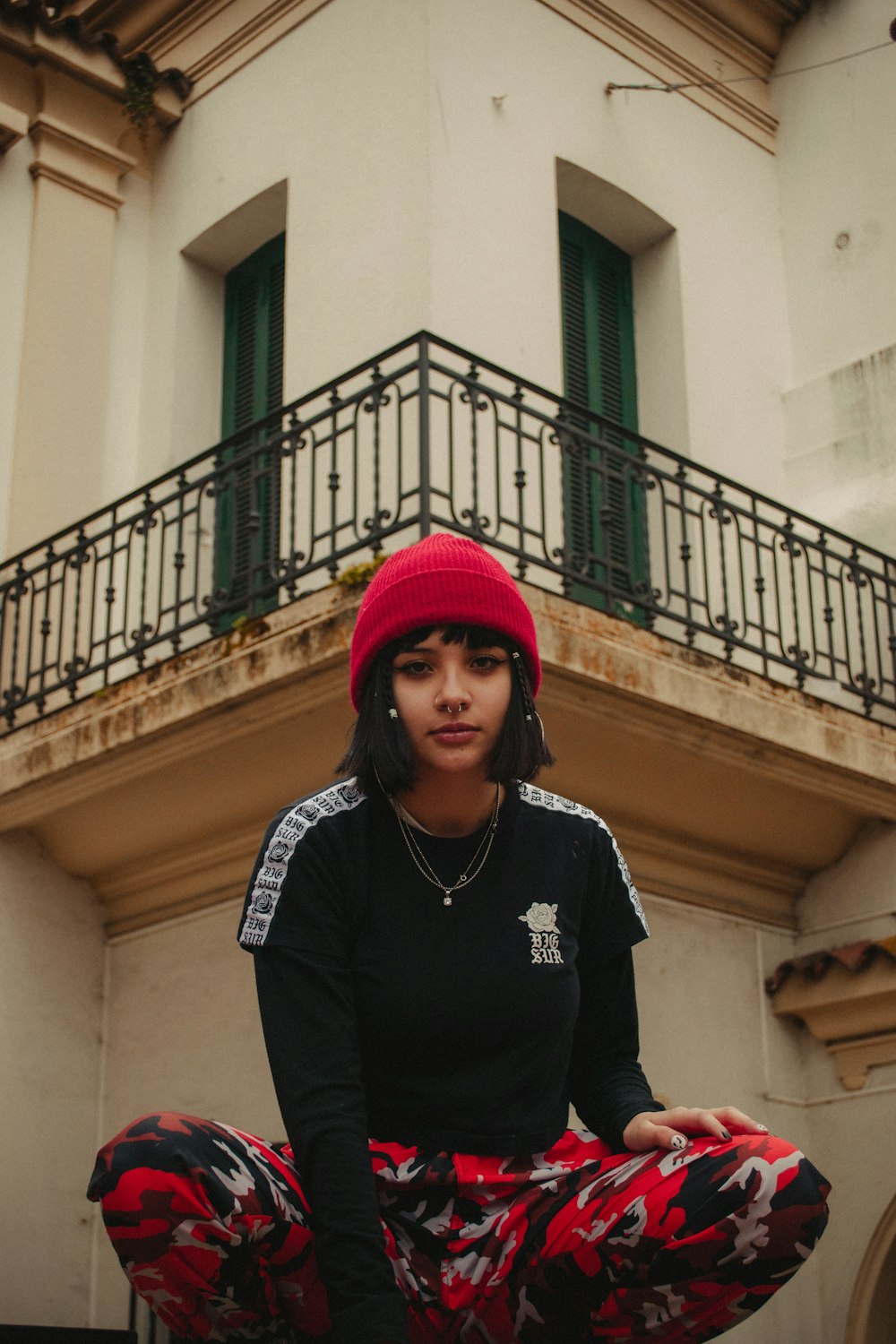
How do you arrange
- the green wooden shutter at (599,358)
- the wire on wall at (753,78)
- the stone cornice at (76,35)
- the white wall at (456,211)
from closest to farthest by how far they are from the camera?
the white wall at (456,211), the green wooden shutter at (599,358), the stone cornice at (76,35), the wire on wall at (753,78)

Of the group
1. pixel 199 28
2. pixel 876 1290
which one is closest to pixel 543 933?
pixel 876 1290

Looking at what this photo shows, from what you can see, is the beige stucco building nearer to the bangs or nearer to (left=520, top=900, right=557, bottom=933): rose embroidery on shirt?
the bangs

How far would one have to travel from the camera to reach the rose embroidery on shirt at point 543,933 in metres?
2.89

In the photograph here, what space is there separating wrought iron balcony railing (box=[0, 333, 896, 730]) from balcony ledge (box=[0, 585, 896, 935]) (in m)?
0.31

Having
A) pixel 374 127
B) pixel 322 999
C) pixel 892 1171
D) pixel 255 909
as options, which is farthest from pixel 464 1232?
pixel 374 127

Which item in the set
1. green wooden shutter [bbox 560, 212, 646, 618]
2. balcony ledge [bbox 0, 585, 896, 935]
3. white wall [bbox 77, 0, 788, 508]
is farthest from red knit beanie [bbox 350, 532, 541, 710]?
→ green wooden shutter [bbox 560, 212, 646, 618]

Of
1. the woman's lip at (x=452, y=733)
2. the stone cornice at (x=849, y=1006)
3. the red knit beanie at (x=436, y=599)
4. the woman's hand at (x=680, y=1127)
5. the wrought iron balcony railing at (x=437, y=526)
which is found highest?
the wrought iron balcony railing at (x=437, y=526)

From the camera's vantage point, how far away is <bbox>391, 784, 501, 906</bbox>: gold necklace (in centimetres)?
294

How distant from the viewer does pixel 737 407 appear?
36.9 ft

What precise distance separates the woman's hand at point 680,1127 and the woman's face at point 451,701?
2.21 ft

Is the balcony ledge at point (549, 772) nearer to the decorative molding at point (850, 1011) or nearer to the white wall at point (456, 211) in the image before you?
the decorative molding at point (850, 1011)

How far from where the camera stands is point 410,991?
280cm

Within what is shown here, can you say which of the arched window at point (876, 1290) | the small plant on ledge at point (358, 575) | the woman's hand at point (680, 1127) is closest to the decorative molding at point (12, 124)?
the small plant on ledge at point (358, 575)

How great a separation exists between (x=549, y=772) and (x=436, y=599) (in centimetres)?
553
